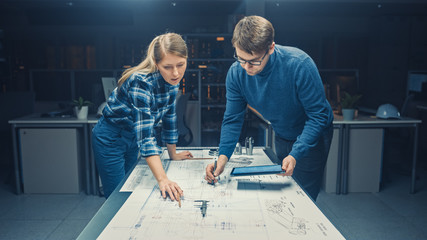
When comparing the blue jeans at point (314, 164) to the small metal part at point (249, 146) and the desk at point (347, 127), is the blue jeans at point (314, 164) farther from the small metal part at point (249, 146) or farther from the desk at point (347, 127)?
the desk at point (347, 127)

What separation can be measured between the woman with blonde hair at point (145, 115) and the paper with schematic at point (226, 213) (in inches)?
3.5

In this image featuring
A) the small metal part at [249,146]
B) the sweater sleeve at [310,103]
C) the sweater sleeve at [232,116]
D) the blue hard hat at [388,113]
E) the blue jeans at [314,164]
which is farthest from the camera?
the blue hard hat at [388,113]

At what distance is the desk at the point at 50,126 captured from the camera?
128 inches

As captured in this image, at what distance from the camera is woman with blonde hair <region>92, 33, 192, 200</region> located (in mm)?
1388

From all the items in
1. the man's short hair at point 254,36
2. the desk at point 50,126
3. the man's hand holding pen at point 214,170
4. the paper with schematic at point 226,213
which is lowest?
the desk at point 50,126

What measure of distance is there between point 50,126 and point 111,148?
1803 mm

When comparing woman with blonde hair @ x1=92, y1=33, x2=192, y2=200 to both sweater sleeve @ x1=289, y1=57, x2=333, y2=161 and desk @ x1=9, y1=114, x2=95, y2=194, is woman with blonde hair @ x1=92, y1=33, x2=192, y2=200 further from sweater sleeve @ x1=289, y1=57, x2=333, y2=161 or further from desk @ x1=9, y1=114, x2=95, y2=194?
desk @ x1=9, y1=114, x2=95, y2=194

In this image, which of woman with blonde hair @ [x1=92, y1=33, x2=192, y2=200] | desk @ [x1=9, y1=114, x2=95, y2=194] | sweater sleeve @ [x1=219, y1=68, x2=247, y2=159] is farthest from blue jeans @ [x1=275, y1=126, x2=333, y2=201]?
desk @ [x1=9, y1=114, x2=95, y2=194]

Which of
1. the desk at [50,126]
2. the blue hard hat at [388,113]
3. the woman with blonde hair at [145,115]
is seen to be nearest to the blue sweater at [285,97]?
the woman with blonde hair at [145,115]

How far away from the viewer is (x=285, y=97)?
157cm

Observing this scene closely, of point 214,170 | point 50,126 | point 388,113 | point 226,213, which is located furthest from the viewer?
point 388,113

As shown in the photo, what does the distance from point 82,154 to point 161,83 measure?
2.18m

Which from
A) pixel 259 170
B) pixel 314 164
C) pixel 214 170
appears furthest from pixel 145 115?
pixel 314 164

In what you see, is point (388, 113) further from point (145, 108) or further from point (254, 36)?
point (145, 108)
